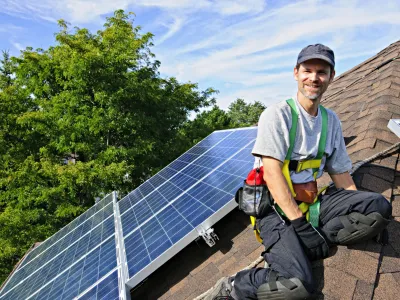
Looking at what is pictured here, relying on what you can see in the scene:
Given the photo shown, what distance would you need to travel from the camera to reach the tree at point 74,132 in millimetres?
13492

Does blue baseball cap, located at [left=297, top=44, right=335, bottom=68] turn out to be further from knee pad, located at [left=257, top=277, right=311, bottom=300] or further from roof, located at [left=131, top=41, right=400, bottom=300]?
knee pad, located at [left=257, top=277, right=311, bottom=300]

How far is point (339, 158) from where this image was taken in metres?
2.46

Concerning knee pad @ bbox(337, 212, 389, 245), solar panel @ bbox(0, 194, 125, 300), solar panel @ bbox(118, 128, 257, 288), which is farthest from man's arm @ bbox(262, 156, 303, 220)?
Answer: solar panel @ bbox(0, 194, 125, 300)

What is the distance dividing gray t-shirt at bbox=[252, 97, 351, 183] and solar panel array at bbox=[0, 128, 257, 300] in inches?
41.5

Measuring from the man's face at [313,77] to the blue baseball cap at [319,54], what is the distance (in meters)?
0.04

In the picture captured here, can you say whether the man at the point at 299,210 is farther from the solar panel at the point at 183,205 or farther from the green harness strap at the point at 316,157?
the solar panel at the point at 183,205

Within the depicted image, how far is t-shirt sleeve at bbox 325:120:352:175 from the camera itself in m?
2.45

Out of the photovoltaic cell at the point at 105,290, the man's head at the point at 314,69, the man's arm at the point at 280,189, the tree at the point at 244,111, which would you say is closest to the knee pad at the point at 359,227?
the man's arm at the point at 280,189

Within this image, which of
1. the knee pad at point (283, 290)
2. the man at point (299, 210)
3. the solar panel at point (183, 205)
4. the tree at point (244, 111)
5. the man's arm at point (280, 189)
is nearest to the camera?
the knee pad at point (283, 290)

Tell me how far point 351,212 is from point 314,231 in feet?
0.88

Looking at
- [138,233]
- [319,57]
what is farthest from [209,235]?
[319,57]

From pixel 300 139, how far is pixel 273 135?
251mm

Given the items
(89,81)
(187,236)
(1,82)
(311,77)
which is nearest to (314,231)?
(311,77)

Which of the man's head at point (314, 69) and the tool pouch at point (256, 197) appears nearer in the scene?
the man's head at point (314, 69)
